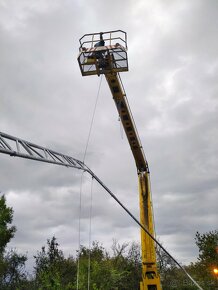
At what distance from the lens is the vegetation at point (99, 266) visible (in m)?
32.3

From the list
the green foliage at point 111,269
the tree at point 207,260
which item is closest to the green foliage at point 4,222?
the green foliage at point 111,269

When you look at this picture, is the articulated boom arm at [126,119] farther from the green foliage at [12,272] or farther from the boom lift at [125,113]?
the green foliage at [12,272]

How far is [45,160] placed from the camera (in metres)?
9.33

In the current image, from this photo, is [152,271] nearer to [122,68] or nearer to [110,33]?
[122,68]

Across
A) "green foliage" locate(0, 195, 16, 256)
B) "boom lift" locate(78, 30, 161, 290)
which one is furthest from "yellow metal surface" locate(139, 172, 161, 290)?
"green foliage" locate(0, 195, 16, 256)

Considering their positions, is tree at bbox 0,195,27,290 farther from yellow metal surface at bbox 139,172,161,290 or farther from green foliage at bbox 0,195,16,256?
yellow metal surface at bbox 139,172,161,290

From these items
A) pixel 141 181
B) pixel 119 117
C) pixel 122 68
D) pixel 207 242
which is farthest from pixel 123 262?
pixel 122 68

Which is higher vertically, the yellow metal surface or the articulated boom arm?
the articulated boom arm

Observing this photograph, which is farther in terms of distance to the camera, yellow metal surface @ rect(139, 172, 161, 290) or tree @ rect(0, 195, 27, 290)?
tree @ rect(0, 195, 27, 290)

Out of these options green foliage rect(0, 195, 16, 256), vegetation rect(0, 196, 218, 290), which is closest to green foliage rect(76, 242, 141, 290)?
vegetation rect(0, 196, 218, 290)

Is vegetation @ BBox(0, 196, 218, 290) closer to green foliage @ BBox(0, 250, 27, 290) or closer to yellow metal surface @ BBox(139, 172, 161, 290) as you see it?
green foliage @ BBox(0, 250, 27, 290)

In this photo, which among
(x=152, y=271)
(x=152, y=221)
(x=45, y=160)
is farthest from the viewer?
(x=152, y=221)

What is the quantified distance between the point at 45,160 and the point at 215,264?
31.6 metres

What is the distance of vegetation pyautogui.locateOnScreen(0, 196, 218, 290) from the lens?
32281 millimetres
